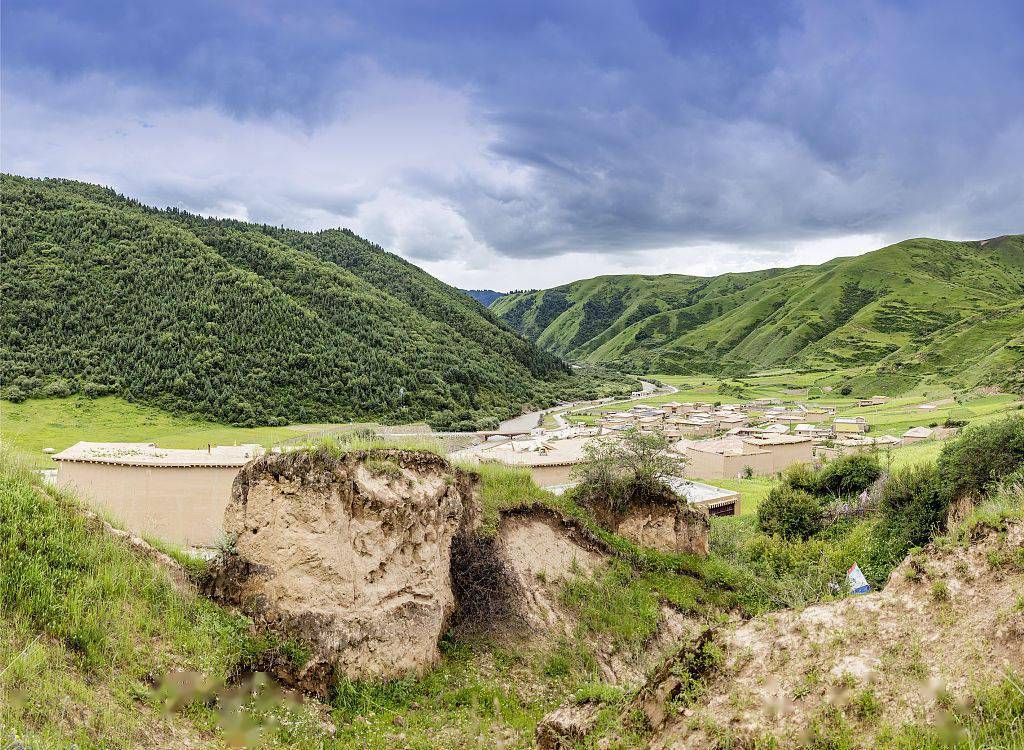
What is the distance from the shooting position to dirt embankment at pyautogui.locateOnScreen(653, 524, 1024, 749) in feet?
17.7

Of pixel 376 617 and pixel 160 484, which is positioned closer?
pixel 376 617

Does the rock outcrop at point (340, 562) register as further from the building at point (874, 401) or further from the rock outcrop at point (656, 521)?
the building at point (874, 401)

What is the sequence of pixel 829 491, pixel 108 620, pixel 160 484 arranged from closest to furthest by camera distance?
pixel 108 620, pixel 160 484, pixel 829 491

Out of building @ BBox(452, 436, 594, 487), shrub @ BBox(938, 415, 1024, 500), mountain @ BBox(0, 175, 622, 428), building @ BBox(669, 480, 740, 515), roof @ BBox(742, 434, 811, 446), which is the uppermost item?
mountain @ BBox(0, 175, 622, 428)

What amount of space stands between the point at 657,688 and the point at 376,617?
6108 mm

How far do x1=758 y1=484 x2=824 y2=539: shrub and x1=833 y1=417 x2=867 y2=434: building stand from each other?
3670cm

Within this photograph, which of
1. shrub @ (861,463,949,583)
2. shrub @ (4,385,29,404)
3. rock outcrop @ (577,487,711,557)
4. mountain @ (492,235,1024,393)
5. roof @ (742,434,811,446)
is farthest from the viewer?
mountain @ (492,235,1024,393)

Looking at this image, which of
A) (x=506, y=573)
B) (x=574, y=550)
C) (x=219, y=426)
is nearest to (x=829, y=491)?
(x=574, y=550)

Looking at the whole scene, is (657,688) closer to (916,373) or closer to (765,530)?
(765,530)

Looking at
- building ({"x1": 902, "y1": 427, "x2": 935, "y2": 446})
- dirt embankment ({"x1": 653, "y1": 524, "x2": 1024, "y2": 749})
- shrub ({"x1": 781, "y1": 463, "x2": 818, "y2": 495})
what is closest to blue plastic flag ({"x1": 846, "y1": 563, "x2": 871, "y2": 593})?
dirt embankment ({"x1": 653, "y1": 524, "x2": 1024, "y2": 749})

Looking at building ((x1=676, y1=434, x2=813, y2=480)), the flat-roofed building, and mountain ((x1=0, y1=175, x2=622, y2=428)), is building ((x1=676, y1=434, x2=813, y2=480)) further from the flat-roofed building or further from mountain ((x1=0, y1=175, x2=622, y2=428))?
mountain ((x1=0, y1=175, x2=622, y2=428))

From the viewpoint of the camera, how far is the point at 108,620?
8.05 metres

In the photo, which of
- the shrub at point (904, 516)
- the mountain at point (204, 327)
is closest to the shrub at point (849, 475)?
the shrub at point (904, 516)

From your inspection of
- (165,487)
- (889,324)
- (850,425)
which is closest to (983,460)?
(165,487)
